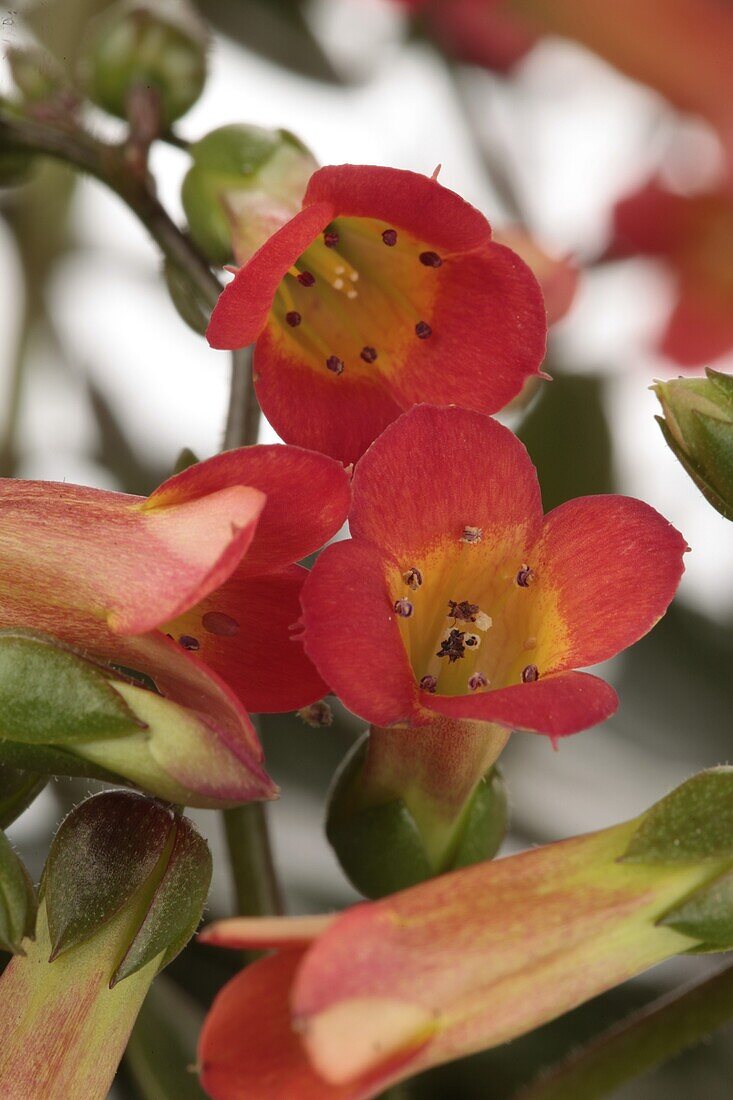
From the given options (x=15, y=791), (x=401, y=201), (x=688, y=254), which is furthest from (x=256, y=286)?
(x=688, y=254)

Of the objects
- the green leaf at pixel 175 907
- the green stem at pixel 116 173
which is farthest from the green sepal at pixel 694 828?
the green stem at pixel 116 173

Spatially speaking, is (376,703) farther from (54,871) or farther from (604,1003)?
(604,1003)

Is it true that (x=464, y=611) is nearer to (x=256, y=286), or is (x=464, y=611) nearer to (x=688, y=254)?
(x=256, y=286)

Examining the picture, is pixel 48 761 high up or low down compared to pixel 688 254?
down

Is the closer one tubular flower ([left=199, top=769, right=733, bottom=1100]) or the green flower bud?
tubular flower ([left=199, top=769, right=733, bottom=1100])

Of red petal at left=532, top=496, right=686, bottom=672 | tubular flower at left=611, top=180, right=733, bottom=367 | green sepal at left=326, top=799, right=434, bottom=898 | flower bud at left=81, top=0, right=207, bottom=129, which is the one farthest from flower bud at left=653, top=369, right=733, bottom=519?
tubular flower at left=611, top=180, right=733, bottom=367

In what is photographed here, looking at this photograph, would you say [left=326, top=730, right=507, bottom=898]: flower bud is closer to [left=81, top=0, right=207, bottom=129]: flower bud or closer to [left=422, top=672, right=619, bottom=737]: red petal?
[left=422, top=672, right=619, bottom=737]: red petal

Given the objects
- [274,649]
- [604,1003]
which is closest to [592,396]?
[604,1003]
